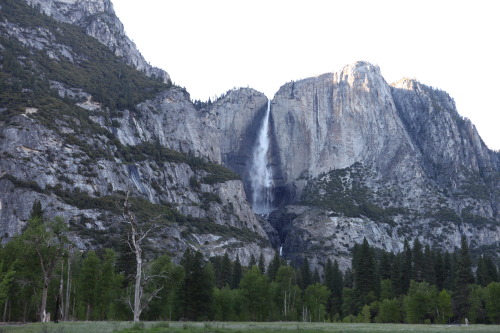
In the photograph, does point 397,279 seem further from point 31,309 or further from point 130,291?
point 31,309

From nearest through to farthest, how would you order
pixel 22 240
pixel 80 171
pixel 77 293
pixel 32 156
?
pixel 22 240, pixel 77 293, pixel 32 156, pixel 80 171

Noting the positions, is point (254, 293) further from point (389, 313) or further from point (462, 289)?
point (462, 289)

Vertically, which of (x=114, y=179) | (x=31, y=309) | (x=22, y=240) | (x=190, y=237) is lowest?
(x=31, y=309)

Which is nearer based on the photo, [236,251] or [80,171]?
[80,171]

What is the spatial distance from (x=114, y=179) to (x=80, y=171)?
13.0m

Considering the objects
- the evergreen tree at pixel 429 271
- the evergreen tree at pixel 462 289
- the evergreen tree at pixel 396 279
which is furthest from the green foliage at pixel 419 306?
A: the evergreen tree at pixel 429 271

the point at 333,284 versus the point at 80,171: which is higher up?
the point at 80,171

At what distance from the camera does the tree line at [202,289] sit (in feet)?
205

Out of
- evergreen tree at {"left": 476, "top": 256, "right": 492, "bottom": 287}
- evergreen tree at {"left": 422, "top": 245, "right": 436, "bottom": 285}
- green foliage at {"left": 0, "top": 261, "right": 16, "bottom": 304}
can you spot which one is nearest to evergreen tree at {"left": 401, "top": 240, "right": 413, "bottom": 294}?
evergreen tree at {"left": 422, "top": 245, "right": 436, "bottom": 285}

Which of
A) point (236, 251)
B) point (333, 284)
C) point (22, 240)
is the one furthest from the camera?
point (236, 251)

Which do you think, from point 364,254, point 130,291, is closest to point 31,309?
point 130,291

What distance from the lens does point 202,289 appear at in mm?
83688

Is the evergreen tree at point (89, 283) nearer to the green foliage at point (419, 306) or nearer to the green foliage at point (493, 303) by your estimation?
the green foliage at point (419, 306)

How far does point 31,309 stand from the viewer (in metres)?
82.2
